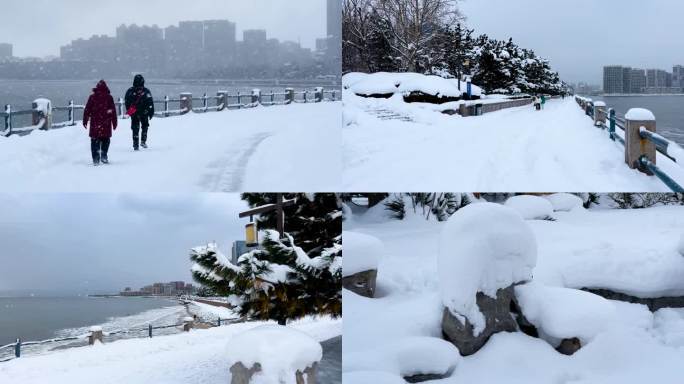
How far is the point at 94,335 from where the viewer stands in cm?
425

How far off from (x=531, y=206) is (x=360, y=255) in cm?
85

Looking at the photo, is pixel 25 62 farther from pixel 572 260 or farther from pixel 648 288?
pixel 648 288

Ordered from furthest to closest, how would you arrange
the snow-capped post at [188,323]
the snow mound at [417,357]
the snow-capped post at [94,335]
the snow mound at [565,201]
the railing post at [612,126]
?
the railing post at [612,126] < the snow mound at [565,201] < the snow-capped post at [188,323] < the snow-capped post at [94,335] < the snow mound at [417,357]

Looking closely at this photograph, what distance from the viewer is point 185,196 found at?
4.52m

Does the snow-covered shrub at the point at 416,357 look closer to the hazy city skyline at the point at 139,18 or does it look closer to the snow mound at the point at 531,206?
the snow mound at the point at 531,206


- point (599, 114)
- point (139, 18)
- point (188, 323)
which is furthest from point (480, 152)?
point (139, 18)

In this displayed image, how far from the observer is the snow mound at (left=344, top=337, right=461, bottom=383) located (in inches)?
157

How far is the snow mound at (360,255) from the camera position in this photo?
4.29 meters

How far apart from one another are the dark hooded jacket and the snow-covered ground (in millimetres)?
1183

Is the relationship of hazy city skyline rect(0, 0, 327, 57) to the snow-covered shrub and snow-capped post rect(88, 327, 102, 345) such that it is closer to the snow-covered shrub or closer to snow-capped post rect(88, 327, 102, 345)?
snow-capped post rect(88, 327, 102, 345)

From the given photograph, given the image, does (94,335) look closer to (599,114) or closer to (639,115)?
(599,114)

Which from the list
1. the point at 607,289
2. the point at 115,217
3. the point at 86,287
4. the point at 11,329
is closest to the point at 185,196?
the point at 115,217

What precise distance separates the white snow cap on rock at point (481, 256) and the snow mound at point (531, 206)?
183 mm

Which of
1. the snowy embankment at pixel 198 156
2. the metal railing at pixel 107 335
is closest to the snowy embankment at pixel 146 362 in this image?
the metal railing at pixel 107 335
